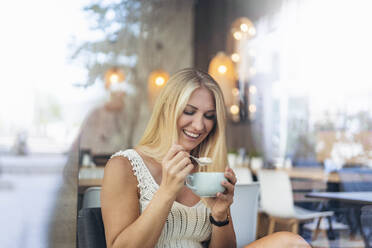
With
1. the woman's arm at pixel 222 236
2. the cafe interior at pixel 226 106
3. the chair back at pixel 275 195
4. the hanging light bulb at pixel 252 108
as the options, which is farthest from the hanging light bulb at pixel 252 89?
the woman's arm at pixel 222 236

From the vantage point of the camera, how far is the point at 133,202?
3.28ft

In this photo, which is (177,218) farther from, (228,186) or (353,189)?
(353,189)

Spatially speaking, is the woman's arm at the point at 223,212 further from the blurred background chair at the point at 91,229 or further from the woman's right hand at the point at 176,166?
the blurred background chair at the point at 91,229

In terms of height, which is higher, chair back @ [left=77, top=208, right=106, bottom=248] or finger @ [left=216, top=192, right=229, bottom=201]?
finger @ [left=216, top=192, right=229, bottom=201]

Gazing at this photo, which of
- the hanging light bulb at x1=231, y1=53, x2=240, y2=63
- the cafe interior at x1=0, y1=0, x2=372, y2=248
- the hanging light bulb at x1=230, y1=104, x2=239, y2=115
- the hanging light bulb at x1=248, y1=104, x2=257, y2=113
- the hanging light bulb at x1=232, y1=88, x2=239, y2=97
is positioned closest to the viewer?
the cafe interior at x1=0, y1=0, x2=372, y2=248

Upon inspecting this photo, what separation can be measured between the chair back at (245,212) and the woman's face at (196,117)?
35 centimetres

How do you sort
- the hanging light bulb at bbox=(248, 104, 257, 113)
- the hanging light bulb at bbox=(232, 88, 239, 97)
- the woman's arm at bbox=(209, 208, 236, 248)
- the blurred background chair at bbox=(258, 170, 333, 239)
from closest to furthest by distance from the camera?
the woman's arm at bbox=(209, 208, 236, 248), the blurred background chair at bbox=(258, 170, 333, 239), the hanging light bulb at bbox=(232, 88, 239, 97), the hanging light bulb at bbox=(248, 104, 257, 113)

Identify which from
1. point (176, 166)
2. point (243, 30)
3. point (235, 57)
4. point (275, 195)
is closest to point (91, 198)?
point (176, 166)

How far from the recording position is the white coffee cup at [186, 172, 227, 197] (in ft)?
2.99

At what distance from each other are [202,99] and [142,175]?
0.92 feet

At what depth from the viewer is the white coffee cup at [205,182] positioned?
911mm

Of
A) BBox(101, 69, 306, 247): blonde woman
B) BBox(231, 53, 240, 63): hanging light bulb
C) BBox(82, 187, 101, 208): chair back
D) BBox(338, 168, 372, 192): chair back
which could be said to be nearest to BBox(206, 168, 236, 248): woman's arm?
BBox(101, 69, 306, 247): blonde woman

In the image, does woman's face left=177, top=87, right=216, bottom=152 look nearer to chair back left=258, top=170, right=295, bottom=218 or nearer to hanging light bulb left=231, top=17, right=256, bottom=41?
chair back left=258, top=170, right=295, bottom=218

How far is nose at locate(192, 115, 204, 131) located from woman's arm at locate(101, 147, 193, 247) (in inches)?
9.2
